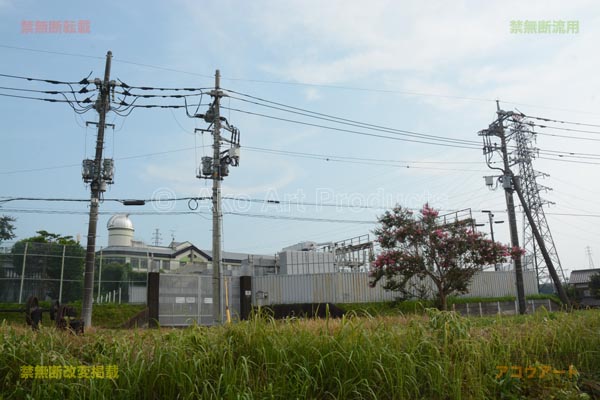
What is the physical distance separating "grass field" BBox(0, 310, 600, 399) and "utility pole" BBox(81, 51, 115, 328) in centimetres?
1268

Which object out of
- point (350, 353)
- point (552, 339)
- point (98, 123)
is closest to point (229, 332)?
point (350, 353)

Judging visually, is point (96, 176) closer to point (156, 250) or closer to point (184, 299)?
point (184, 299)

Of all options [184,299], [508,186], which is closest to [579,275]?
[508,186]

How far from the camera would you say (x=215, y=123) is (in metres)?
20.7

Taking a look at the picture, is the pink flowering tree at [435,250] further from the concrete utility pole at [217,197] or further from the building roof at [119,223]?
the building roof at [119,223]

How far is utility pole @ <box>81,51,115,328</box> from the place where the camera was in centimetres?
1877

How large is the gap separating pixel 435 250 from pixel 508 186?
6.96 metres

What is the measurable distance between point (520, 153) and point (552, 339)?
127 ft
